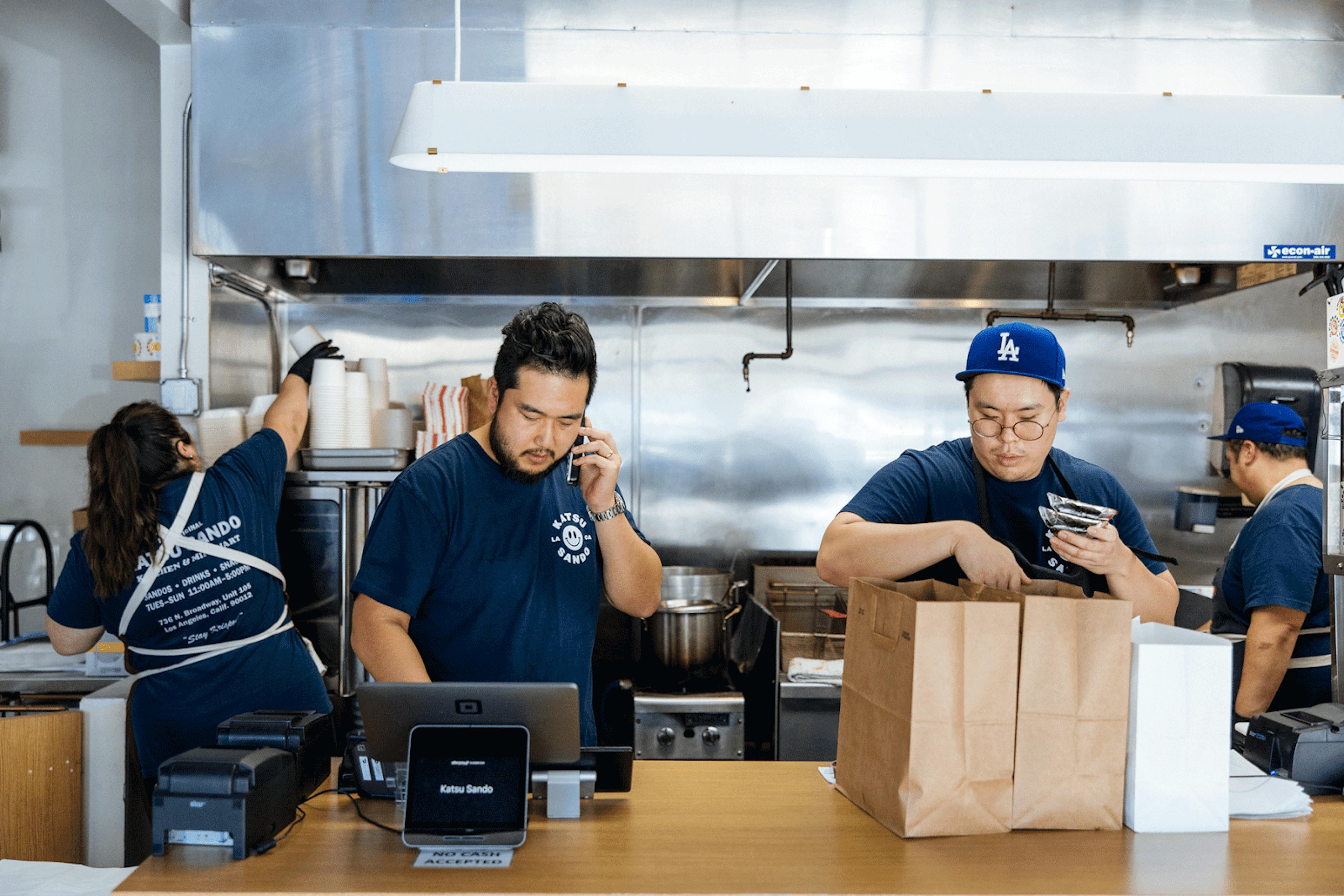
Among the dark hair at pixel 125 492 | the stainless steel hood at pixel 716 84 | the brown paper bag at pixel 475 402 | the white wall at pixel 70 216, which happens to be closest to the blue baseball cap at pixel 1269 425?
the stainless steel hood at pixel 716 84

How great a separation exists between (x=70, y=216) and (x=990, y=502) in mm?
3609

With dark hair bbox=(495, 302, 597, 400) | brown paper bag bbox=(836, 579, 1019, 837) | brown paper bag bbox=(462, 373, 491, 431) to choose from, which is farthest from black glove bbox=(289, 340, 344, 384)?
brown paper bag bbox=(836, 579, 1019, 837)

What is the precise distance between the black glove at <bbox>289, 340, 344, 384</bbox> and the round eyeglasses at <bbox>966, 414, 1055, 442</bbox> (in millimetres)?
2156

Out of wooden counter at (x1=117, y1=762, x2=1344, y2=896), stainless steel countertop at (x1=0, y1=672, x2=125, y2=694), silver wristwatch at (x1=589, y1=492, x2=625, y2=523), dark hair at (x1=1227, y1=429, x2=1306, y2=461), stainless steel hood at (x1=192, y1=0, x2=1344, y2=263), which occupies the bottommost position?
stainless steel countertop at (x1=0, y1=672, x2=125, y2=694)

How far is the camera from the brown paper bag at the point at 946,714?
145 cm

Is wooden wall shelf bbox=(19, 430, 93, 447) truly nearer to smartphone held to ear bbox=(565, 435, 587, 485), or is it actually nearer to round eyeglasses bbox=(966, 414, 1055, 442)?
smartphone held to ear bbox=(565, 435, 587, 485)

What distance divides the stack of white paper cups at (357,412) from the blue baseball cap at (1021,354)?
2078mm

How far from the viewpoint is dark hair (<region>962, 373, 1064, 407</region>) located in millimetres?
1941

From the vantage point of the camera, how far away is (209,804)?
1414mm

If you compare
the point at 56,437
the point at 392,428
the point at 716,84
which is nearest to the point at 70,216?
the point at 56,437

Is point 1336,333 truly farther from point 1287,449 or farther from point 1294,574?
point 1287,449

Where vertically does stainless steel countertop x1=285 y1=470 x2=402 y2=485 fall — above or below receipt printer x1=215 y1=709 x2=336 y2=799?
above

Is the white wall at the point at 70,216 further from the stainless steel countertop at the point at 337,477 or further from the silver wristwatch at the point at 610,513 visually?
the silver wristwatch at the point at 610,513

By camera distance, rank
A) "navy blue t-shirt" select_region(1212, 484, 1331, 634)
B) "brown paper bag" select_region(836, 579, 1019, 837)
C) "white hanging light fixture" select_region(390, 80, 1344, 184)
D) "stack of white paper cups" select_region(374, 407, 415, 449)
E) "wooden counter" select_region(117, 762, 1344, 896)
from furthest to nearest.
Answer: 1. "stack of white paper cups" select_region(374, 407, 415, 449)
2. "navy blue t-shirt" select_region(1212, 484, 1331, 634)
3. "white hanging light fixture" select_region(390, 80, 1344, 184)
4. "brown paper bag" select_region(836, 579, 1019, 837)
5. "wooden counter" select_region(117, 762, 1344, 896)
